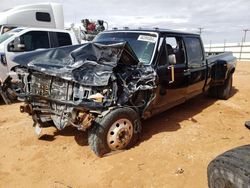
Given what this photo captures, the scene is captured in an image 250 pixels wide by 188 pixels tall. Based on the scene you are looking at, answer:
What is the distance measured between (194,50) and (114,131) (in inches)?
127

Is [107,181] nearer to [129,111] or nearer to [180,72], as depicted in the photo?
[129,111]

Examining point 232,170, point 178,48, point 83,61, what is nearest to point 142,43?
point 178,48

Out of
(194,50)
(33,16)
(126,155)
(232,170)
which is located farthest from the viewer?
(33,16)

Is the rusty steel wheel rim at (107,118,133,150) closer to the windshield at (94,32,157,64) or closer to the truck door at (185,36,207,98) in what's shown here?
the windshield at (94,32,157,64)

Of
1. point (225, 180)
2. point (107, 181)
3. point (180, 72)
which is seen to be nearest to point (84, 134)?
point (107, 181)

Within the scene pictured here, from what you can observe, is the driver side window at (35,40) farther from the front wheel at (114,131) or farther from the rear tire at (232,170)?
the rear tire at (232,170)

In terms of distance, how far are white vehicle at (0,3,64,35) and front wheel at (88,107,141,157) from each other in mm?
7868

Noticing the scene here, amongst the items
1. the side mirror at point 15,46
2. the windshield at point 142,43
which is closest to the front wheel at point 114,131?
the windshield at point 142,43

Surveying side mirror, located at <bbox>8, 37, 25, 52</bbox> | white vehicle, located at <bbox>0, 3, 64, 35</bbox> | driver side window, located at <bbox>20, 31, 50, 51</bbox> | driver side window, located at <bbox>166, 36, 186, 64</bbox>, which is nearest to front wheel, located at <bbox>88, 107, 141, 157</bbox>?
driver side window, located at <bbox>166, 36, 186, 64</bbox>

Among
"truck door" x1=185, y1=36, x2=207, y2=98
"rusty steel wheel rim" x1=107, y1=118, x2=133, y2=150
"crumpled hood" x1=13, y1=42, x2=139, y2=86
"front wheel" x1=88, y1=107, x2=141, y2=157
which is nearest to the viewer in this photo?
"crumpled hood" x1=13, y1=42, x2=139, y2=86

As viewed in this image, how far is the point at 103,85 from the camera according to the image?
387cm

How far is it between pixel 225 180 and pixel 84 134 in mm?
3070

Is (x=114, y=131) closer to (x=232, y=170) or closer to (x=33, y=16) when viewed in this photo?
(x=232, y=170)

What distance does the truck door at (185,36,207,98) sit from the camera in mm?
5977
